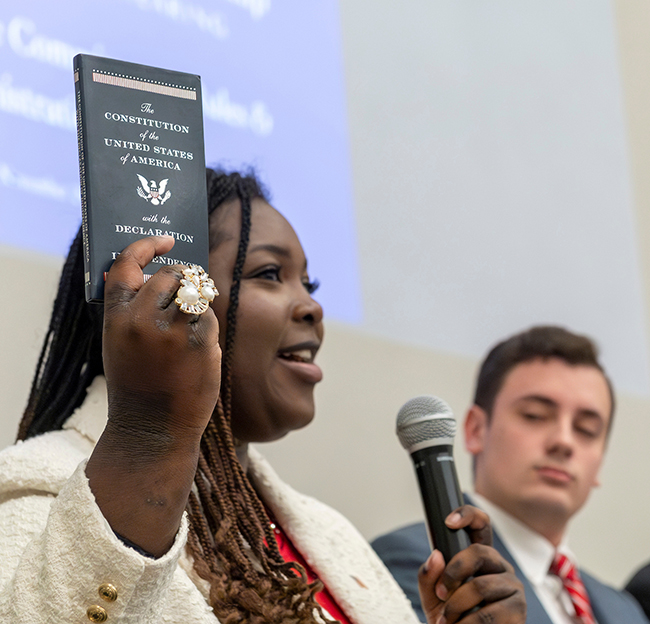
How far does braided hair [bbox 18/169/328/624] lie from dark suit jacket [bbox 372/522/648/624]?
2.40 ft

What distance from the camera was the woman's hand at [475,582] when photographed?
1.12 m

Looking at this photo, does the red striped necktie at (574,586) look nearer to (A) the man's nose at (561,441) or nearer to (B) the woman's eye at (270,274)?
(A) the man's nose at (561,441)

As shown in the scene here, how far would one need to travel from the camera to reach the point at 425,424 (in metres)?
1.27

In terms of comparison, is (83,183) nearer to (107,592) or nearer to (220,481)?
(107,592)

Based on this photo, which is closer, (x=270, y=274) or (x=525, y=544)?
(x=270, y=274)

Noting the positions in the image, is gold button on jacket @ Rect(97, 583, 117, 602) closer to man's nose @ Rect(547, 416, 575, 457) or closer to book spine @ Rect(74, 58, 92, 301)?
book spine @ Rect(74, 58, 92, 301)

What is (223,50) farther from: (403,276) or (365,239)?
(403,276)

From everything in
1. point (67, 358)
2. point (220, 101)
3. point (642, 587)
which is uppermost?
point (220, 101)

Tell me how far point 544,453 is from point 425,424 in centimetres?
120

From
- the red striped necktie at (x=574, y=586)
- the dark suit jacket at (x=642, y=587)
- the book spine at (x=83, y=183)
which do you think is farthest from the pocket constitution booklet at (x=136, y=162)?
the dark suit jacket at (x=642, y=587)

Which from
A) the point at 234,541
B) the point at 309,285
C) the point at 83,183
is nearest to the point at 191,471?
the point at 83,183

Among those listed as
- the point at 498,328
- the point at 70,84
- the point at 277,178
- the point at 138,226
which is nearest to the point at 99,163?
the point at 138,226

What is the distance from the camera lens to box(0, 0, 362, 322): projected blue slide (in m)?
1.87

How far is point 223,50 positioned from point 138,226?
150 cm
